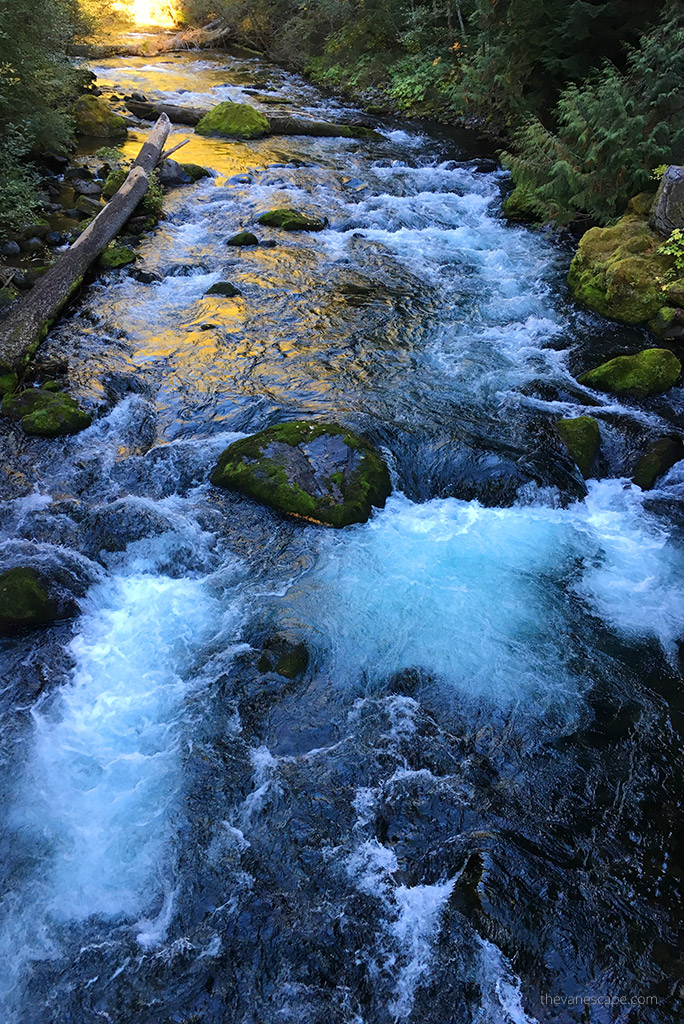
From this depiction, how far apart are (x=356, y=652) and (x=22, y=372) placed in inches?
271

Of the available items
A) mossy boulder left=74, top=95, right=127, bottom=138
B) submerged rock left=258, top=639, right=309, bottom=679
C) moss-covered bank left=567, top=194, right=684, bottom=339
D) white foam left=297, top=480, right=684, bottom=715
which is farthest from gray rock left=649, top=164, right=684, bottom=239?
mossy boulder left=74, top=95, right=127, bottom=138

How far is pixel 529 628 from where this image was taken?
21.0ft

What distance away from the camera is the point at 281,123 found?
20.6 m

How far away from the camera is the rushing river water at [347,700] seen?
420 cm

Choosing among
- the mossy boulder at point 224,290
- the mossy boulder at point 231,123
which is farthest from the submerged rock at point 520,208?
the mossy boulder at point 231,123

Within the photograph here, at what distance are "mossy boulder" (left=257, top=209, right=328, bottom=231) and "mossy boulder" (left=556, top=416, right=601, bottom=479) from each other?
28.0ft

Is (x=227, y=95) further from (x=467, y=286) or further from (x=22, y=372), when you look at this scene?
(x=22, y=372)

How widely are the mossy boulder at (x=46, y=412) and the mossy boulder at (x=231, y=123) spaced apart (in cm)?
1511

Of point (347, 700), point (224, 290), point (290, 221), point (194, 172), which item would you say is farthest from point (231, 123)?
point (347, 700)

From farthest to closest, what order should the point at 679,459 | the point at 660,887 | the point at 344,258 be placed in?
the point at 344,258, the point at 679,459, the point at 660,887

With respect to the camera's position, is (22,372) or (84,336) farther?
(84,336)

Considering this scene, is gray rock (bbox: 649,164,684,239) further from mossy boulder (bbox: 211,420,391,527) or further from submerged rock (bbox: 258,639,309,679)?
submerged rock (bbox: 258,639,309,679)

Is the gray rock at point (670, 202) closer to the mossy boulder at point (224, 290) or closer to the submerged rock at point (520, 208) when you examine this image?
the submerged rock at point (520, 208)

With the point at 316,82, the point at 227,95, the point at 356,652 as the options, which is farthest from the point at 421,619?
the point at 316,82
